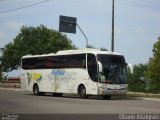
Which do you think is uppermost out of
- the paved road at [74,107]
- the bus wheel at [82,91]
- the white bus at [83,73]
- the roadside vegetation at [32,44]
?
the roadside vegetation at [32,44]

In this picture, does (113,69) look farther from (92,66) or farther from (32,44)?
(32,44)

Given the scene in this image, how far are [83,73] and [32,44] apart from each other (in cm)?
4363

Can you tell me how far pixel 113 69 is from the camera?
34031 mm

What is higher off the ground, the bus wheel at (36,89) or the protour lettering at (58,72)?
the protour lettering at (58,72)

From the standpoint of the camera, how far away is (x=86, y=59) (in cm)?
3450

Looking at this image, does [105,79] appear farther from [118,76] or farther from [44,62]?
[44,62]

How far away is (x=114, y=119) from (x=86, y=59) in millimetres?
17354

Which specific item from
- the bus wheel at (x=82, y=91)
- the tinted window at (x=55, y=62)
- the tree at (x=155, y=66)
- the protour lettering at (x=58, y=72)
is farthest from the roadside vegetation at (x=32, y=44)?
the bus wheel at (x=82, y=91)

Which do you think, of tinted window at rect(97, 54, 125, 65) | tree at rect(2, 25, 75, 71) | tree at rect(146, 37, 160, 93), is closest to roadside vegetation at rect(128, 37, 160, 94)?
tree at rect(146, 37, 160, 93)

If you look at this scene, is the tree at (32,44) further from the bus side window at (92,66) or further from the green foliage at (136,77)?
the bus side window at (92,66)

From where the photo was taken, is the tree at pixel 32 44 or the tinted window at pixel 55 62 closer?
the tinted window at pixel 55 62

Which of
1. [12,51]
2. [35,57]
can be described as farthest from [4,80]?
[35,57]

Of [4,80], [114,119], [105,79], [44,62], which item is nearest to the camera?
[114,119]

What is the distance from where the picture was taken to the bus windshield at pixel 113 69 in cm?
3378
